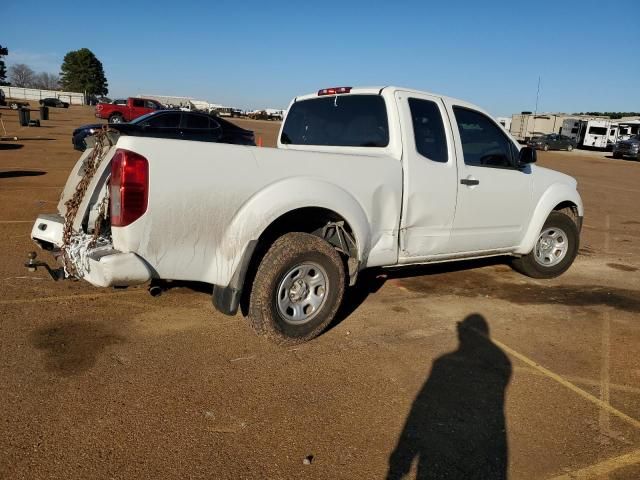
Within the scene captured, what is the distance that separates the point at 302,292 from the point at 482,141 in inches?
98.5

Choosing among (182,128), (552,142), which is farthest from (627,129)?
(182,128)

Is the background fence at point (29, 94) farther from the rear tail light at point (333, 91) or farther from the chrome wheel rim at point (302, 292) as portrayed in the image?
the chrome wheel rim at point (302, 292)

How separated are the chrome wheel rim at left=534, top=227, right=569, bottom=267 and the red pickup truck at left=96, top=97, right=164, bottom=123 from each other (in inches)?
1126

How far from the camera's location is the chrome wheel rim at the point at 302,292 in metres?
3.77

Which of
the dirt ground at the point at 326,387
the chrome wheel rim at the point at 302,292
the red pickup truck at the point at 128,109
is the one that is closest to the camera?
the dirt ground at the point at 326,387

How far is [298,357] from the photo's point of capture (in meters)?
3.75

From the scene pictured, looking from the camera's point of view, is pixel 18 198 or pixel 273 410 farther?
pixel 18 198

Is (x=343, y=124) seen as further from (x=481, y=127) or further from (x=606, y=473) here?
(x=606, y=473)

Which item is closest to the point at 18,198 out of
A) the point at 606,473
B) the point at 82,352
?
the point at 82,352

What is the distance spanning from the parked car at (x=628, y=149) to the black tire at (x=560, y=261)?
34.4 meters

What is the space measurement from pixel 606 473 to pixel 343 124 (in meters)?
3.43

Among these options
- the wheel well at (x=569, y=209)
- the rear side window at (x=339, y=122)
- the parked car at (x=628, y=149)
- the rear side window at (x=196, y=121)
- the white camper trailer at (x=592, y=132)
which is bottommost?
the wheel well at (x=569, y=209)

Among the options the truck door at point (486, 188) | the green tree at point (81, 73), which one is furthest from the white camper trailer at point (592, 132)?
the green tree at point (81, 73)

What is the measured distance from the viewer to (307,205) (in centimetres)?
368
